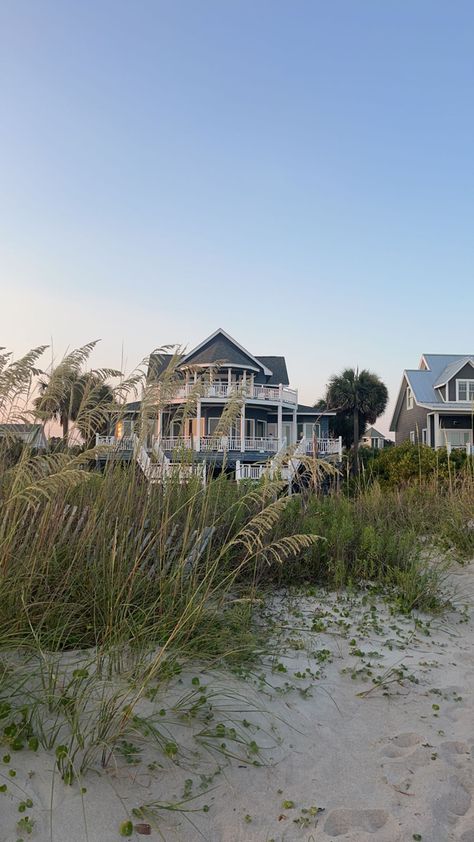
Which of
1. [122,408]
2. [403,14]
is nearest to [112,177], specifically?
[403,14]

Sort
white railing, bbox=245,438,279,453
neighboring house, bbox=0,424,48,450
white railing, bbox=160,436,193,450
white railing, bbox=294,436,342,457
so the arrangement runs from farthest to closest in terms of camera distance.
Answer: white railing, bbox=245,438,279,453
white railing, bbox=160,436,193,450
white railing, bbox=294,436,342,457
neighboring house, bbox=0,424,48,450

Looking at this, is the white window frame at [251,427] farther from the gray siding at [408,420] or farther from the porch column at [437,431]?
the porch column at [437,431]

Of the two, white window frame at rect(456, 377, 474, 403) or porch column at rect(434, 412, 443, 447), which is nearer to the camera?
porch column at rect(434, 412, 443, 447)

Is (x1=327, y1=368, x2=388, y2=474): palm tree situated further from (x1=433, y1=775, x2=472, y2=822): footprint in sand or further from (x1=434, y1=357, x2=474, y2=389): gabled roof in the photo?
(x1=433, y1=775, x2=472, y2=822): footprint in sand

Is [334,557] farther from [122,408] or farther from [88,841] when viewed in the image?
[88,841]

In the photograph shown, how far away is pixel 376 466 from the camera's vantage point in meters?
22.9

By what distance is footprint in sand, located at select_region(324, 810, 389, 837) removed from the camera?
232 cm

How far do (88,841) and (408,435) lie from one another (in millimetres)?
40034

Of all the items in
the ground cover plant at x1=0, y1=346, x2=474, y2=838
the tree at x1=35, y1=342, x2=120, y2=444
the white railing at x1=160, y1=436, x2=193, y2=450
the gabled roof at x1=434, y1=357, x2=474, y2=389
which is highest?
the gabled roof at x1=434, y1=357, x2=474, y2=389

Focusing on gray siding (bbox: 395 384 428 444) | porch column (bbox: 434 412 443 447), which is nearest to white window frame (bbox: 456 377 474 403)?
porch column (bbox: 434 412 443 447)

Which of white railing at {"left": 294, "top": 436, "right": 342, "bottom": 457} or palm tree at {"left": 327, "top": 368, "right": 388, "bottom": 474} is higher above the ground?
palm tree at {"left": 327, "top": 368, "right": 388, "bottom": 474}

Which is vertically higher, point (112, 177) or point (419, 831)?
point (112, 177)

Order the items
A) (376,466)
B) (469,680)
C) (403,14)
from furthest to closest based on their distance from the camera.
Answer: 1. (376,466)
2. (403,14)
3. (469,680)

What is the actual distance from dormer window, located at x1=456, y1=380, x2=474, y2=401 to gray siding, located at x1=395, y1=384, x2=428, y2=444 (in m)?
2.35
